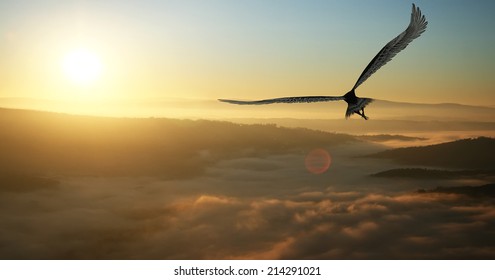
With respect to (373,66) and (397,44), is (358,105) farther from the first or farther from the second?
(397,44)

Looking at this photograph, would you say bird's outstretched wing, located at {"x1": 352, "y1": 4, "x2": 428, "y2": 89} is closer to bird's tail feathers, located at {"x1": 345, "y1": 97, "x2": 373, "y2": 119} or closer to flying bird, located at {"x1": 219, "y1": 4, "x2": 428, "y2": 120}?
flying bird, located at {"x1": 219, "y1": 4, "x2": 428, "y2": 120}

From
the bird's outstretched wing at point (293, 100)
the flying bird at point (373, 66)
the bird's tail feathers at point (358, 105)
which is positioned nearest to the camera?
the bird's outstretched wing at point (293, 100)

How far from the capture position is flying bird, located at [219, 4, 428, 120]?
13.2m

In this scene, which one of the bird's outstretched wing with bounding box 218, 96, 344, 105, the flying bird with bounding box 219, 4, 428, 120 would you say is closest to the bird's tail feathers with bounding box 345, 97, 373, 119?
the flying bird with bounding box 219, 4, 428, 120

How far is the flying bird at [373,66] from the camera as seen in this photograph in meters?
13.2

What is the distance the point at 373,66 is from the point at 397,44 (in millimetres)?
1566

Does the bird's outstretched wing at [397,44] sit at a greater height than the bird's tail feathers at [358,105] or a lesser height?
greater

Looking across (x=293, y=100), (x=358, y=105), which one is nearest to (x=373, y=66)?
(x=358, y=105)

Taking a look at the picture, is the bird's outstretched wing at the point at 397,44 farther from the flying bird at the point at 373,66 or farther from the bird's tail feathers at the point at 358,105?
the bird's tail feathers at the point at 358,105

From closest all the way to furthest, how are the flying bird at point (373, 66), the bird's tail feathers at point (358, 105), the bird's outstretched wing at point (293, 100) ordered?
the bird's outstretched wing at point (293, 100) → the flying bird at point (373, 66) → the bird's tail feathers at point (358, 105)

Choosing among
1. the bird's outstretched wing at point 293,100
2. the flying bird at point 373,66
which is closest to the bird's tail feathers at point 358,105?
the flying bird at point 373,66

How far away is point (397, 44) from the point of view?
14141mm

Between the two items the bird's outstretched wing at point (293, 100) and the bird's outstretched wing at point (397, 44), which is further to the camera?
the bird's outstretched wing at point (397, 44)

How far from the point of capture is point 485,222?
157000 millimetres
